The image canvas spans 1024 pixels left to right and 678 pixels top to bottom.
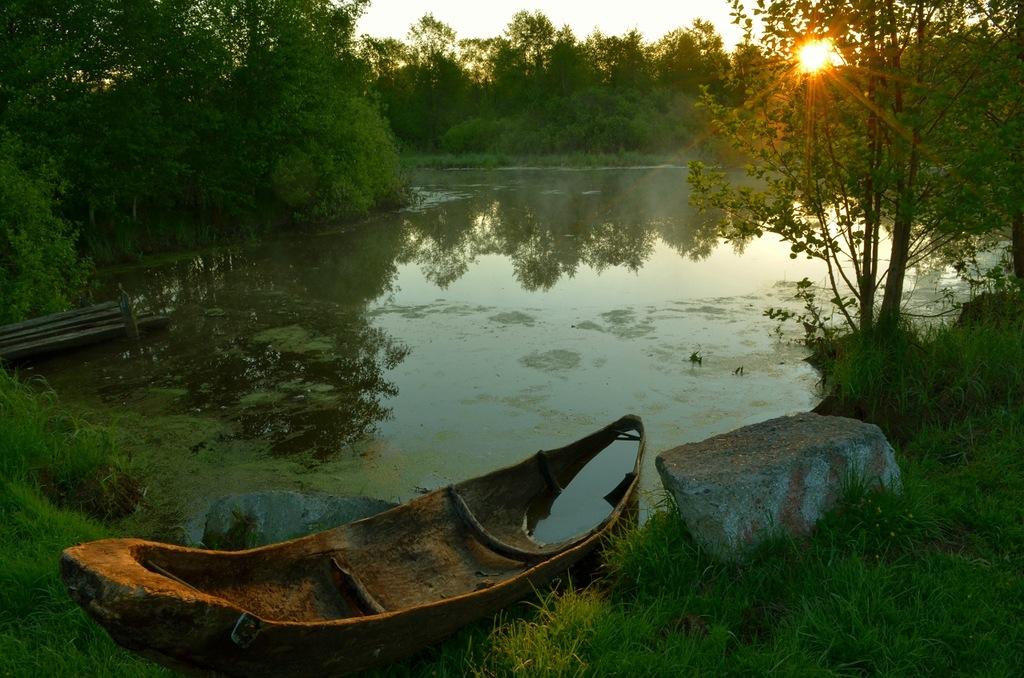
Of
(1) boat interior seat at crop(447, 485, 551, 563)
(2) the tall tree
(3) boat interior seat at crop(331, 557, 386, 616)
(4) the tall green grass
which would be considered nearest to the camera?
(4) the tall green grass

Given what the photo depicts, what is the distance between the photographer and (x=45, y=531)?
4625 millimetres

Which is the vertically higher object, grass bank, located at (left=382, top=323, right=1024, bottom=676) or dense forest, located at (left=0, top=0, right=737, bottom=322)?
dense forest, located at (left=0, top=0, right=737, bottom=322)

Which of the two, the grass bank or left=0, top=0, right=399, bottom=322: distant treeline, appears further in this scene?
left=0, top=0, right=399, bottom=322: distant treeline

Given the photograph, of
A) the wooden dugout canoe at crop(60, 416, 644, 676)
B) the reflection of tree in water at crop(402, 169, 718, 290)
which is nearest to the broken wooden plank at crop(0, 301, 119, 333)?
the reflection of tree in water at crop(402, 169, 718, 290)

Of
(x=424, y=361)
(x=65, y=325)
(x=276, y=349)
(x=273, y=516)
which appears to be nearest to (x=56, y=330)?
(x=65, y=325)

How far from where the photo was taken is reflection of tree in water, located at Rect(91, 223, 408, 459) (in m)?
7.68

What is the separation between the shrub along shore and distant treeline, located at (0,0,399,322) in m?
7.70

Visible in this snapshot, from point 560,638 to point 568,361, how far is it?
18.7 feet

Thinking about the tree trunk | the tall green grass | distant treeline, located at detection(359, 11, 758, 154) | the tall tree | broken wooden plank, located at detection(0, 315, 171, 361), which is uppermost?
distant treeline, located at detection(359, 11, 758, 154)

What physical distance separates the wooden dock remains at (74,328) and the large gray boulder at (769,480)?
8.56 meters

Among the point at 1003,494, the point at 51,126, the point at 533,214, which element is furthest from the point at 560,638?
the point at 533,214

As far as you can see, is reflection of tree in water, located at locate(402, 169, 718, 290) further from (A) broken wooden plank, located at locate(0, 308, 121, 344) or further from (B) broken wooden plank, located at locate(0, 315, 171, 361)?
(A) broken wooden plank, located at locate(0, 308, 121, 344)

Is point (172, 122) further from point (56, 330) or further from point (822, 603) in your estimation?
point (822, 603)

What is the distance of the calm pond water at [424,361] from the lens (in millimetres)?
6770
